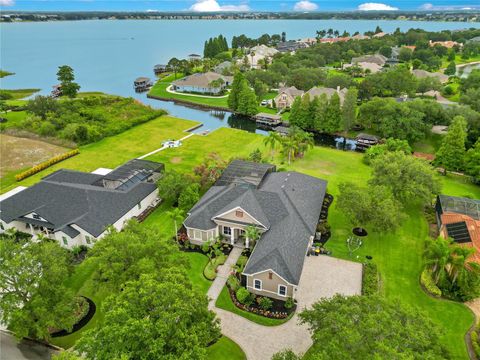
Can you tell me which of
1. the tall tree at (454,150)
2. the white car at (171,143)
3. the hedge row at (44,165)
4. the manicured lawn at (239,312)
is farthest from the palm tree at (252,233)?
the hedge row at (44,165)

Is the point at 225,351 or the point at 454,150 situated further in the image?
the point at 454,150

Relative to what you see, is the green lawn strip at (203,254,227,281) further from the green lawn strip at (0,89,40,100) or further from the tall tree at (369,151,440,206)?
the green lawn strip at (0,89,40,100)

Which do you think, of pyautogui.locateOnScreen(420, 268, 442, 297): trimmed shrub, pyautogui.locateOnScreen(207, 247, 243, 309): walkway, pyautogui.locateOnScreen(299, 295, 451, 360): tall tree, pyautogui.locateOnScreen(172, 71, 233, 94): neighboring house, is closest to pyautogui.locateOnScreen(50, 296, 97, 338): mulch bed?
pyautogui.locateOnScreen(207, 247, 243, 309): walkway

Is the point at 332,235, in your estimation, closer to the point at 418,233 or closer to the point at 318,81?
the point at 418,233

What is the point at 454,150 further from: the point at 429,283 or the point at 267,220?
the point at 267,220

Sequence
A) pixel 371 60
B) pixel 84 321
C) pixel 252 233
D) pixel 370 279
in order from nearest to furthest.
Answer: pixel 84 321, pixel 370 279, pixel 252 233, pixel 371 60

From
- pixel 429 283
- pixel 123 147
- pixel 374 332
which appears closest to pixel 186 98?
pixel 123 147

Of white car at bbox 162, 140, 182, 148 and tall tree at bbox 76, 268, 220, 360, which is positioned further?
white car at bbox 162, 140, 182, 148
